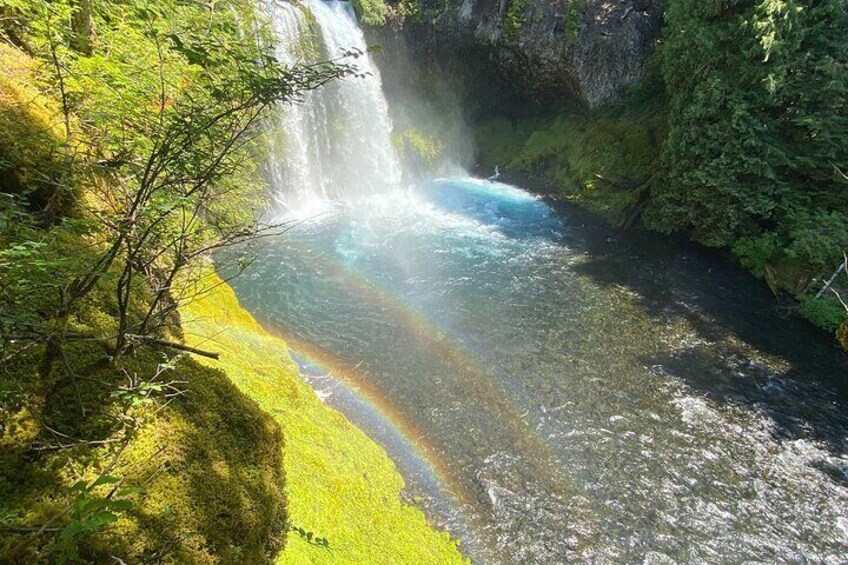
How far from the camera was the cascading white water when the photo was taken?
23344 mm

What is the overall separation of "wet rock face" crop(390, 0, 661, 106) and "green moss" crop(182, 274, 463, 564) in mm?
25947

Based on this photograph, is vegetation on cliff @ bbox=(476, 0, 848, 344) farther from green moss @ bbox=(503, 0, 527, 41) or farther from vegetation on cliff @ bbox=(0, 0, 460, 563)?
vegetation on cliff @ bbox=(0, 0, 460, 563)

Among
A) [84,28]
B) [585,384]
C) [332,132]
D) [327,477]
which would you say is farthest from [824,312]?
[332,132]

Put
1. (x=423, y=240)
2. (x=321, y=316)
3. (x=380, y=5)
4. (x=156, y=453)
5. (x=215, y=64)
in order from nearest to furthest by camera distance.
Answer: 1. (x=215, y=64)
2. (x=156, y=453)
3. (x=321, y=316)
4. (x=423, y=240)
5. (x=380, y=5)

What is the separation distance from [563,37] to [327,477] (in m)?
28.7

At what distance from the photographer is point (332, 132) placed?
2645cm

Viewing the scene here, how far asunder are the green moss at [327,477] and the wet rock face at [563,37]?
25947mm

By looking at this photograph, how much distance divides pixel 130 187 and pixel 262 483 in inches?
119

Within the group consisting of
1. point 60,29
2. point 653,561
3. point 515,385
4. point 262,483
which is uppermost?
Answer: point 60,29

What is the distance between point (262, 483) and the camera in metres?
4.14

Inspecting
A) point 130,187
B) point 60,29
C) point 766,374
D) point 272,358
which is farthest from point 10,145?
point 766,374

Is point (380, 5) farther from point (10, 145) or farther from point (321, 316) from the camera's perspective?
point (10, 145)

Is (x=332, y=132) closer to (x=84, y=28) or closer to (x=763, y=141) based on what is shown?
(x=763, y=141)

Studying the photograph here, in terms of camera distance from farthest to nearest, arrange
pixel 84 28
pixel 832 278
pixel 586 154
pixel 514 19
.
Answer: pixel 514 19, pixel 586 154, pixel 832 278, pixel 84 28
